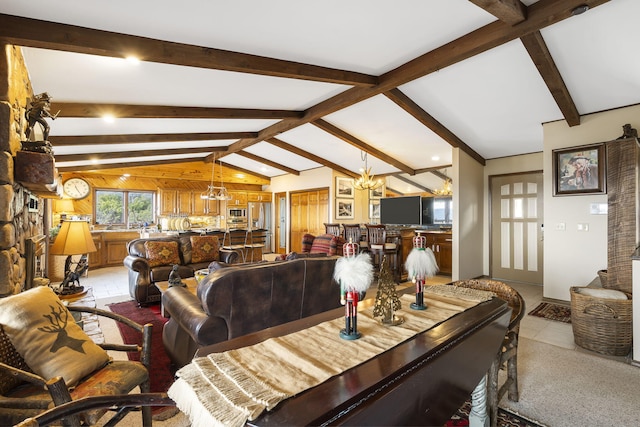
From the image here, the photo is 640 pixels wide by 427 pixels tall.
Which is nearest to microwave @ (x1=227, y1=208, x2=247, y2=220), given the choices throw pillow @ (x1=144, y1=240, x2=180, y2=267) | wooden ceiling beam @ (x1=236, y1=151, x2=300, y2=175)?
wooden ceiling beam @ (x1=236, y1=151, x2=300, y2=175)

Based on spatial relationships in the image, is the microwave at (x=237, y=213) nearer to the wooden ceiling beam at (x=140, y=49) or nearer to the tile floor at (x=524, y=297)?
the tile floor at (x=524, y=297)

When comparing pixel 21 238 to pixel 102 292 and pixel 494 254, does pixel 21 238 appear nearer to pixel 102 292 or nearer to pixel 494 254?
pixel 102 292

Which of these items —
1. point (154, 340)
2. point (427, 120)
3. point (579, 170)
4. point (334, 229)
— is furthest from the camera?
point (334, 229)

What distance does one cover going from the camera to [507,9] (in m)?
2.32

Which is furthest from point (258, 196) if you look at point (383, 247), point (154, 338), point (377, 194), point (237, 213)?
point (154, 338)

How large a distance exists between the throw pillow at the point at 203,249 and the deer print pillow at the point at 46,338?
11.4 feet

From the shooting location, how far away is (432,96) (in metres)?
4.29

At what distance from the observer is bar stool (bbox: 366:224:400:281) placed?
5.78m

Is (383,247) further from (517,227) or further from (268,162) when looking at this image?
(268,162)

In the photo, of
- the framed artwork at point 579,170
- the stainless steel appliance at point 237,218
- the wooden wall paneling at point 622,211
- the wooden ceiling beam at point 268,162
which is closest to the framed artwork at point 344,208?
the wooden ceiling beam at point 268,162

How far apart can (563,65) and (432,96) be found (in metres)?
1.45

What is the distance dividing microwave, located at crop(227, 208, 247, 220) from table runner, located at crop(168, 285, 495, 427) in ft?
28.8

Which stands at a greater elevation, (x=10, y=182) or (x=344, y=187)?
(x=344, y=187)

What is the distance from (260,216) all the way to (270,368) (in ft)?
31.4
